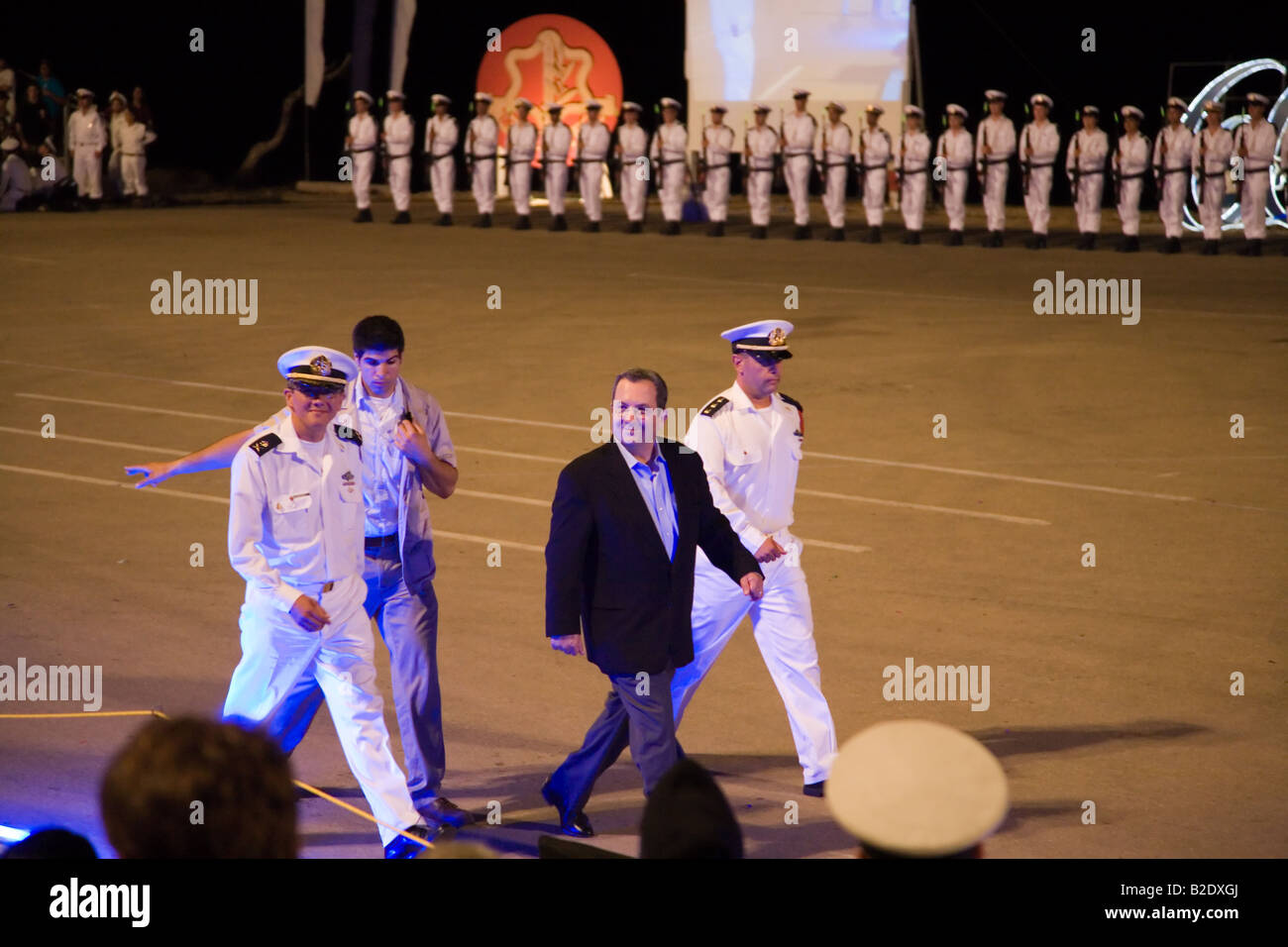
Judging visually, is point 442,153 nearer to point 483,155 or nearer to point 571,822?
point 483,155

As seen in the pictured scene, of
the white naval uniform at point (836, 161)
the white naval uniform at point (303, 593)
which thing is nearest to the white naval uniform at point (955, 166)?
the white naval uniform at point (836, 161)

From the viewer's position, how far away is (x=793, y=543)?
7.40 meters

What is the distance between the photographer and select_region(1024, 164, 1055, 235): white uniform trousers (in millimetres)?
29062

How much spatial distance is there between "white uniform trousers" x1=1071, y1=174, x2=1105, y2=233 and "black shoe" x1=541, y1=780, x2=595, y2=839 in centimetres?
2386

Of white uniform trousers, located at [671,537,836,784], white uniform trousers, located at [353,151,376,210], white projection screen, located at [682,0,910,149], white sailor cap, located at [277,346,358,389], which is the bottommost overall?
white uniform trousers, located at [671,537,836,784]

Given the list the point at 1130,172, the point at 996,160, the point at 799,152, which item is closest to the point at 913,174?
the point at 996,160

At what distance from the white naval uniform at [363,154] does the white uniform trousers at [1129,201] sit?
14.9 meters

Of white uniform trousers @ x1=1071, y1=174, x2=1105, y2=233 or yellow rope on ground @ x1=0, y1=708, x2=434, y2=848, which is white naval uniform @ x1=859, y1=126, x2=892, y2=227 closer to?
white uniform trousers @ x1=1071, y1=174, x2=1105, y2=233

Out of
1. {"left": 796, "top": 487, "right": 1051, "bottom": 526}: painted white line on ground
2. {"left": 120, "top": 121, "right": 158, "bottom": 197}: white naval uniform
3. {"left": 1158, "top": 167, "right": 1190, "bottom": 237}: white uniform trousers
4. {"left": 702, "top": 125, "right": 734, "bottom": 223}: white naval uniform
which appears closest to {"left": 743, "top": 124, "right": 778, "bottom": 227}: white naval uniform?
{"left": 702, "top": 125, "right": 734, "bottom": 223}: white naval uniform

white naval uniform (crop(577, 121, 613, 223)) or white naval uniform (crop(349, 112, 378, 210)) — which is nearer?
white naval uniform (crop(577, 121, 613, 223))

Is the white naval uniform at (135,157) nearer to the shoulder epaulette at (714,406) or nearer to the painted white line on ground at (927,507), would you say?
the painted white line on ground at (927,507)

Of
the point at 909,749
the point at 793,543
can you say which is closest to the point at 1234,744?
the point at 793,543

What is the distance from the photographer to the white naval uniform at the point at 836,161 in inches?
1204
